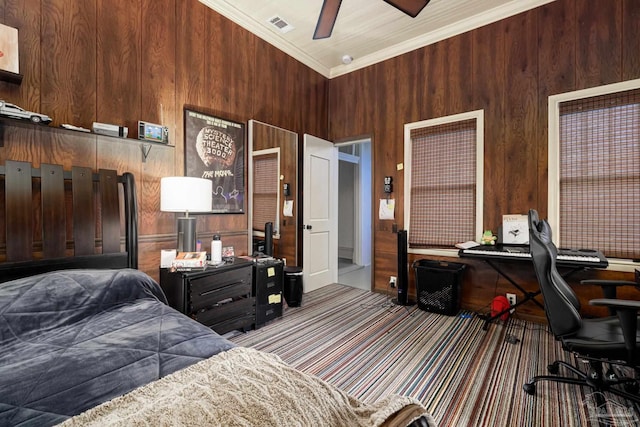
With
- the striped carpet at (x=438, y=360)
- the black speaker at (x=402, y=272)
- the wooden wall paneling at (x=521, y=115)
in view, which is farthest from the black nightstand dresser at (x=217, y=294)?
the wooden wall paneling at (x=521, y=115)

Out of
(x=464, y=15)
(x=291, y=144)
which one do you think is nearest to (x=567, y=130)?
(x=464, y=15)

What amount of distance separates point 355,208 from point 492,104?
139 inches

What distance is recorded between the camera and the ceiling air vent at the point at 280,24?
352 cm

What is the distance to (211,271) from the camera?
8.49ft

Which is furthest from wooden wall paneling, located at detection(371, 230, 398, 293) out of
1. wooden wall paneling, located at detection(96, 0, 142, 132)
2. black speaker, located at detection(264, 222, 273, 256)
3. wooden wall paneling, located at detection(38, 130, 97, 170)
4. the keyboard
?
wooden wall paneling, located at detection(38, 130, 97, 170)

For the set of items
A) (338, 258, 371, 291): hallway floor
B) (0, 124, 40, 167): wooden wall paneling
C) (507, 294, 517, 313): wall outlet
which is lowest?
(338, 258, 371, 291): hallway floor

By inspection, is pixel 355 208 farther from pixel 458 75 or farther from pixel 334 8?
pixel 334 8

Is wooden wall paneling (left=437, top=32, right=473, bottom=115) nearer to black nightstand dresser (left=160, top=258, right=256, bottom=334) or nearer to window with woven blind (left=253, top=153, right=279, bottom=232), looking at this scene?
window with woven blind (left=253, top=153, right=279, bottom=232)

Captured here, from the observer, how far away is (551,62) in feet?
10.2

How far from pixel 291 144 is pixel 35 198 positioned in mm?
2816

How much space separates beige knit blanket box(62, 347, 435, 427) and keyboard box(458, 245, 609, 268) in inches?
93.4

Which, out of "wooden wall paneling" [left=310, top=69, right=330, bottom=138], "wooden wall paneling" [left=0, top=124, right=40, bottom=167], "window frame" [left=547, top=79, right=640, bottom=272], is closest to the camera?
"wooden wall paneling" [left=0, top=124, right=40, bottom=167]

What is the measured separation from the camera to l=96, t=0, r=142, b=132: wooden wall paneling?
2.44m

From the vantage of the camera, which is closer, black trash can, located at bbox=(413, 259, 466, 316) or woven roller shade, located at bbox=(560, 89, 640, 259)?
woven roller shade, located at bbox=(560, 89, 640, 259)
